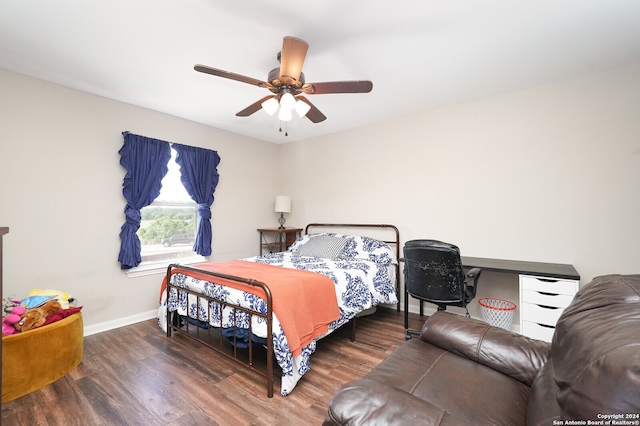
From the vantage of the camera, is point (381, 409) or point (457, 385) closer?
point (381, 409)

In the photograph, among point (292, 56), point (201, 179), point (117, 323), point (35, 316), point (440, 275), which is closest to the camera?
point (292, 56)

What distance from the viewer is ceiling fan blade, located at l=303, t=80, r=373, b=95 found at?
199cm

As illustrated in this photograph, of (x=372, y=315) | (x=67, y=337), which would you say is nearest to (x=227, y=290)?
(x=67, y=337)

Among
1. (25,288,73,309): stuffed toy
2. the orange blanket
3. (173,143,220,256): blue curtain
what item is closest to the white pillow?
the orange blanket

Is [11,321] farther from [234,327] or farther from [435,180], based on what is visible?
[435,180]

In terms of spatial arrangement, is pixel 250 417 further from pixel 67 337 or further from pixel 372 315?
pixel 372 315

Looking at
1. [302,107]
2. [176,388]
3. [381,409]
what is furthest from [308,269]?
[381,409]

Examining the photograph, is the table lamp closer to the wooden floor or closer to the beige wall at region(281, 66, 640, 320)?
the beige wall at region(281, 66, 640, 320)

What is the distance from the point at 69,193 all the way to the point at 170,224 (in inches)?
42.8

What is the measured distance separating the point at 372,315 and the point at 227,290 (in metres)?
2.05

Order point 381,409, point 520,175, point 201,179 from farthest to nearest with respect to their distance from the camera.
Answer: point 201,179 → point 520,175 → point 381,409

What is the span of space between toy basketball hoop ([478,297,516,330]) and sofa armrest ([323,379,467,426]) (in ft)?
7.42

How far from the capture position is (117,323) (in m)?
3.13

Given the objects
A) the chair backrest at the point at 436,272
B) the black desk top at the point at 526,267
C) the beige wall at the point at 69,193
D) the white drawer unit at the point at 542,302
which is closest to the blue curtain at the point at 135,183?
the beige wall at the point at 69,193
